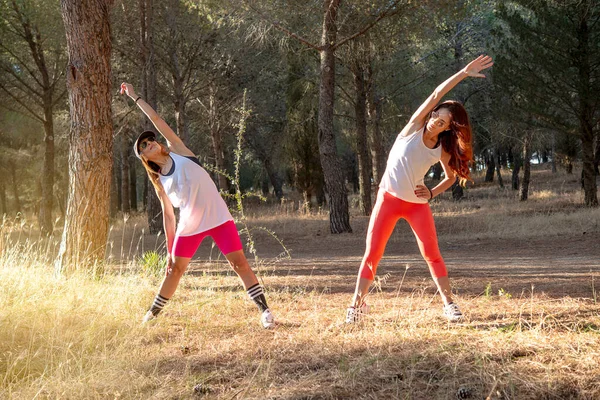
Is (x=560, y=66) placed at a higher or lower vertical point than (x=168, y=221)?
higher

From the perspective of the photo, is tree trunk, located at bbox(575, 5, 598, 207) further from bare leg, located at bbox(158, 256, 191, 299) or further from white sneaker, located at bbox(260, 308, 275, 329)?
bare leg, located at bbox(158, 256, 191, 299)

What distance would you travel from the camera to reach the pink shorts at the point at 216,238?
5047mm

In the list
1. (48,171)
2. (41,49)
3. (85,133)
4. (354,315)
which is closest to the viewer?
(354,315)

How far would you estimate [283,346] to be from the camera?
4.53m

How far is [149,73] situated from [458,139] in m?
14.1

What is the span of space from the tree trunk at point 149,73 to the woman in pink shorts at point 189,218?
11.9 m

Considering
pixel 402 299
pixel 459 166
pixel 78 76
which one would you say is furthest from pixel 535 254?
pixel 78 76

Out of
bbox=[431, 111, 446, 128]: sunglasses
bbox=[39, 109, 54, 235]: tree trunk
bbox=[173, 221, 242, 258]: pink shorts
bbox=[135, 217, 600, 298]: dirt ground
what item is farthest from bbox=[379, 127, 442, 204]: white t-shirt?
bbox=[39, 109, 54, 235]: tree trunk

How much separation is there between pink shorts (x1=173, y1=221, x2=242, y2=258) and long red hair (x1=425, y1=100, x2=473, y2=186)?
70.5 inches

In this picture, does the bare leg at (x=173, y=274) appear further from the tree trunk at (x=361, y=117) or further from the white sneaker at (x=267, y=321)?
the tree trunk at (x=361, y=117)

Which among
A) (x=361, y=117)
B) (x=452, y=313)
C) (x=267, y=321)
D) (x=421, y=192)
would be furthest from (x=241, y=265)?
(x=361, y=117)

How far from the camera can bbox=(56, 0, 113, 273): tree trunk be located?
24.7 ft

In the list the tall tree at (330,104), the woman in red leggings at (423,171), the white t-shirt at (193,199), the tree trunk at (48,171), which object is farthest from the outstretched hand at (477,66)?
the tree trunk at (48,171)

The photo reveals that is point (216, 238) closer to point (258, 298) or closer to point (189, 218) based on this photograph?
point (189, 218)
